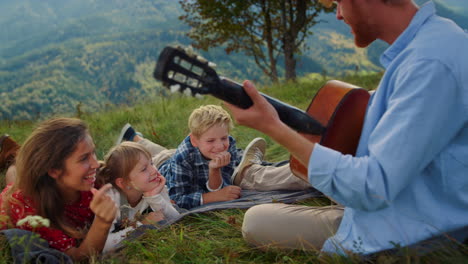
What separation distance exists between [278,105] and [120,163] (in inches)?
65.0

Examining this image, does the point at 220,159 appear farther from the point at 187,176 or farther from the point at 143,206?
the point at 143,206

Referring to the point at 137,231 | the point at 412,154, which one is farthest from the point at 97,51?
the point at 412,154

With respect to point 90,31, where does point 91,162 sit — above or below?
above

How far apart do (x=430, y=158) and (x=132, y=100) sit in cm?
655

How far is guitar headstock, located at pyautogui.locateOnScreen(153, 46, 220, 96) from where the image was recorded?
5.45ft

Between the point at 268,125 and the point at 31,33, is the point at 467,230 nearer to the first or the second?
the point at 268,125

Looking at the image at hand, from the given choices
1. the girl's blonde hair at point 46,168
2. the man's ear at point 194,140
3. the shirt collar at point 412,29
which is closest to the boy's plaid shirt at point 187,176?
the man's ear at point 194,140

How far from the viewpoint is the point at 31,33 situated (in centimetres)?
13125

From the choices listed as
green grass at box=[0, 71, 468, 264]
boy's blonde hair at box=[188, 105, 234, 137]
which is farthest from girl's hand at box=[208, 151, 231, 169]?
green grass at box=[0, 71, 468, 264]

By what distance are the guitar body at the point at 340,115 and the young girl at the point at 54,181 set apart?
155 centimetres

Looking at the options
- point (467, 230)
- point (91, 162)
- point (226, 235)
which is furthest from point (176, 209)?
point (467, 230)

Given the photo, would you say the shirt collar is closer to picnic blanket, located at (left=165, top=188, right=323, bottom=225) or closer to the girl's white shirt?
picnic blanket, located at (left=165, top=188, right=323, bottom=225)

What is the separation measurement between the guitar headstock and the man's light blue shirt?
1.88 feet

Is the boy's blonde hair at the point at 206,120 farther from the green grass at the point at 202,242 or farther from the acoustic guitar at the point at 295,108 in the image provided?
the acoustic guitar at the point at 295,108
